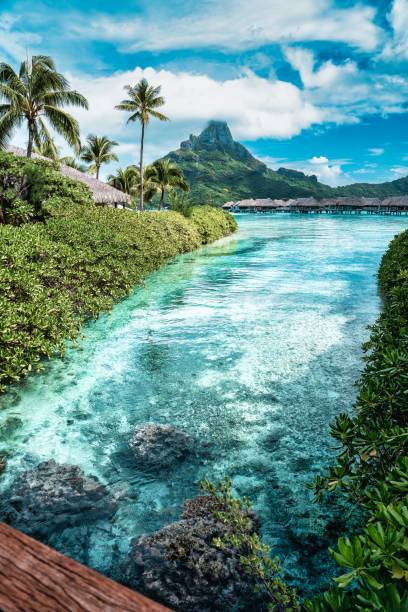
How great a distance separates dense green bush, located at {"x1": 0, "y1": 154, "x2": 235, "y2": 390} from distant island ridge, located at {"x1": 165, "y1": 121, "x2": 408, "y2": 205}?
92789 mm

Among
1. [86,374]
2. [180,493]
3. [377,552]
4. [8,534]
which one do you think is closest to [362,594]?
[377,552]

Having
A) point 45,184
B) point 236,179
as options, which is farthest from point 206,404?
point 236,179

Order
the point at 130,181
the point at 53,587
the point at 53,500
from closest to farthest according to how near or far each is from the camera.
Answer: the point at 53,587
the point at 53,500
the point at 130,181

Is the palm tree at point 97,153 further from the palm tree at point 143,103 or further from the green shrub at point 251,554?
the green shrub at point 251,554

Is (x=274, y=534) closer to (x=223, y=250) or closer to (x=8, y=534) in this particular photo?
(x=8, y=534)

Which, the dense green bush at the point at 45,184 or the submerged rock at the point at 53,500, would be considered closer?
the submerged rock at the point at 53,500

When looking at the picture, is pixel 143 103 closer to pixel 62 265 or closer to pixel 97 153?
pixel 97 153

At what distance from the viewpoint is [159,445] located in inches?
198

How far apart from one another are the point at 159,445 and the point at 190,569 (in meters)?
1.84

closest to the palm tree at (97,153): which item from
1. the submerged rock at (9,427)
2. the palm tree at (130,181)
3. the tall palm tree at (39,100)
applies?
the palm tree at (130,181)

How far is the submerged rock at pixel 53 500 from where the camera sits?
12.8 ft

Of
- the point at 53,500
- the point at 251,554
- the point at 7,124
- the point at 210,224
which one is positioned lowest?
the point at 53,500

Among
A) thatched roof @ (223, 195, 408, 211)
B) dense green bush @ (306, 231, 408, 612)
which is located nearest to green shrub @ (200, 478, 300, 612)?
dense green bush @ (306, 231, 408, 612)

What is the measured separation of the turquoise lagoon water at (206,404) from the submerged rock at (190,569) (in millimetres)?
249
